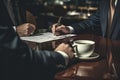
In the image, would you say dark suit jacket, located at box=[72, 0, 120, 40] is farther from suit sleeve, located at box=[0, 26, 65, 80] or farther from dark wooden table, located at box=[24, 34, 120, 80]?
suit sleeve, located at box=[0, 26, 65, 80]

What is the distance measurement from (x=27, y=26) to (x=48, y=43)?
461mm

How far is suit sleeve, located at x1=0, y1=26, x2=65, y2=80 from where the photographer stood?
3.05 ft

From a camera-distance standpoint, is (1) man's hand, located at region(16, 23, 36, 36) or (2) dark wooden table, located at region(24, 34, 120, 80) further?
(1) man's hand, located at region(16, 23, 36, 36)

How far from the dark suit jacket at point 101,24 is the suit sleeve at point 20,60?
1272mm

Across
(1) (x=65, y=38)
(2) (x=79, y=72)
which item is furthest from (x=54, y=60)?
(1) (x=65, y=38)

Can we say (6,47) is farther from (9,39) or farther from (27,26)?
(27,26)

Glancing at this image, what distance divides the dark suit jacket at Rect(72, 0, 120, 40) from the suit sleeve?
127cm

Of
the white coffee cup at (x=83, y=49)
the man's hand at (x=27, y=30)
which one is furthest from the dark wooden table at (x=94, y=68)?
the man's hand at (x=27, y=30)

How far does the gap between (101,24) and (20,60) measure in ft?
5.89

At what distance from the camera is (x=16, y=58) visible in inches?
37.3

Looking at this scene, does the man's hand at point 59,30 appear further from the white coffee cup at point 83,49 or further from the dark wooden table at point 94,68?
the white coffee cup at point 83,49

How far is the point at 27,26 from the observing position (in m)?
1.90

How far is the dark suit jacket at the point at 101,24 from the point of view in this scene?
245 cm

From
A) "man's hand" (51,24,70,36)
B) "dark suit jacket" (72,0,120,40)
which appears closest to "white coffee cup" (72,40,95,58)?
"man's hand" (51,24,70,36)
